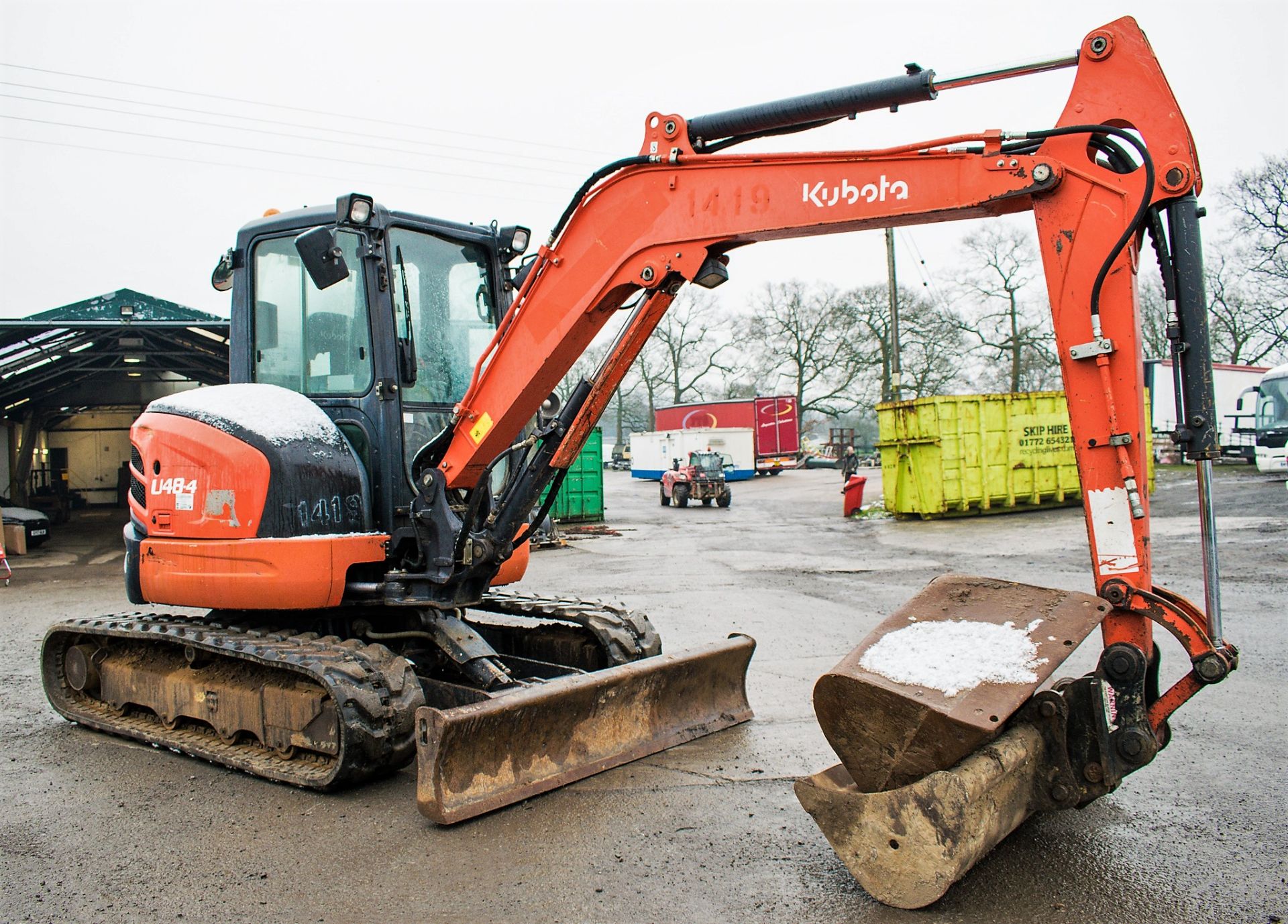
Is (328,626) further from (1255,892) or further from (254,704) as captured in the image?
(1255,892)

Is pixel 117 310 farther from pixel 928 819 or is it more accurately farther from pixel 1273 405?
pixel 1273 405

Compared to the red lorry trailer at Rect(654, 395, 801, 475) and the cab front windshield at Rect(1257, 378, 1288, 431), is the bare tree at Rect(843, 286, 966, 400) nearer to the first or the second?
the red lorry trailer at Rect(654, 395, 801, 475)

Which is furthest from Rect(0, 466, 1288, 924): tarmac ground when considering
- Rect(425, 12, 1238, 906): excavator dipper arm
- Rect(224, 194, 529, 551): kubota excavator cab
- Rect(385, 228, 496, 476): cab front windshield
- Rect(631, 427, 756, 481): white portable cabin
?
Rect(631, 427, 756, 481): white portable cabin

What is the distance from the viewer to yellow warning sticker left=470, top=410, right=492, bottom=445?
17.3ft

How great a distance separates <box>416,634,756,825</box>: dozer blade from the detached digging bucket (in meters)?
1.49

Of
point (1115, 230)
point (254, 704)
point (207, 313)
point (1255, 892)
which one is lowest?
point (1255, 892)

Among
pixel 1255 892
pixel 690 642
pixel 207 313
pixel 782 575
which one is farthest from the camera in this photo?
pixel 207 313

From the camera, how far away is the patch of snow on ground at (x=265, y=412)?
544 centimetres

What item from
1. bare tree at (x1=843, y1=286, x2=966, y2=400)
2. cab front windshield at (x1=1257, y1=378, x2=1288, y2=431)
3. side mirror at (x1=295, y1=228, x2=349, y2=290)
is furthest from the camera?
bare tree at (x1=843, y1=286, x2=966, y2=400)

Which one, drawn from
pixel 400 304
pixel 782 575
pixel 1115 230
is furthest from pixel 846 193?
pixel 782 575

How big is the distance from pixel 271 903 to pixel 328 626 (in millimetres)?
2335

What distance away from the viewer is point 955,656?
12.9ft

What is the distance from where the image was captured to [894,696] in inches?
148

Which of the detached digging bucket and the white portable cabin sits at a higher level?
the white portable cabin
